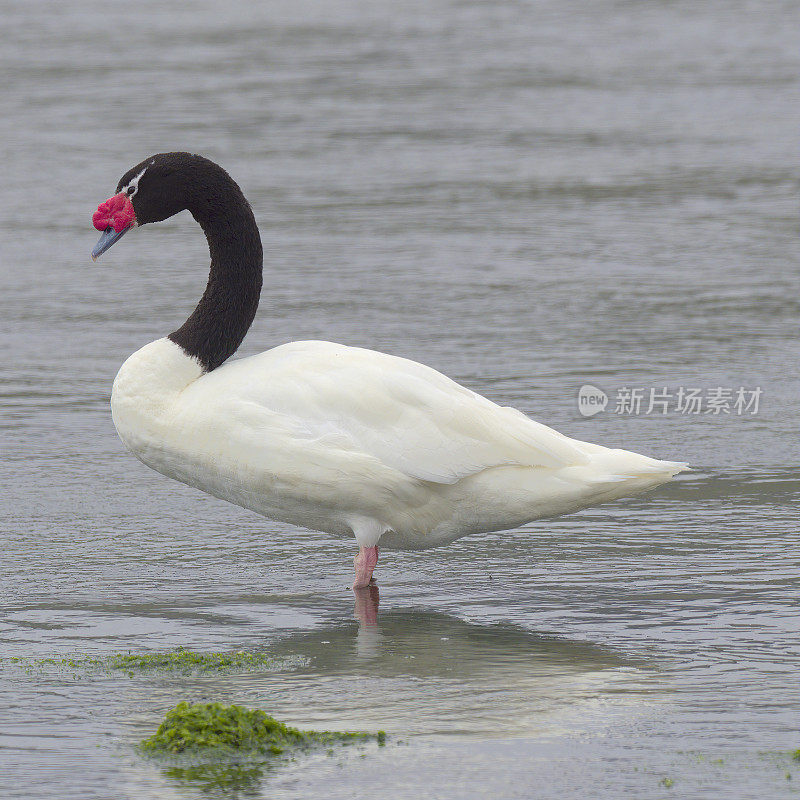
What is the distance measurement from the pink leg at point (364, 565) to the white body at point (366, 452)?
1.9 inches

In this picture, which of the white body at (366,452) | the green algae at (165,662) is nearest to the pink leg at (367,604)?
the white body at (366,452)

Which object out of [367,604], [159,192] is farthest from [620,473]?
[159,192]

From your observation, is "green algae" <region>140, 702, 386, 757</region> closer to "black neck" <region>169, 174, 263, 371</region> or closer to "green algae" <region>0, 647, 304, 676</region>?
"green algae" <region>0, 647, 304, 676</region>

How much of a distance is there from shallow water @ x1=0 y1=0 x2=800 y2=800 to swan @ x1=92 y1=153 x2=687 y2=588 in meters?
0.34

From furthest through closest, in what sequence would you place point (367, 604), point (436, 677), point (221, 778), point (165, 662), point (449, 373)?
point (449, 373) < point (367, 604) < point (165, 662) < point (436, 677) < point (221, 778)

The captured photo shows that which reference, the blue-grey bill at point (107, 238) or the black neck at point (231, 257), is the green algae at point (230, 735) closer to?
the black neck at point (231, 257)

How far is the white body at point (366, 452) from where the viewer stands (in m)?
6.48

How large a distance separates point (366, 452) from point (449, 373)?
10.5 feet

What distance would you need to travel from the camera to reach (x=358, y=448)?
649cm

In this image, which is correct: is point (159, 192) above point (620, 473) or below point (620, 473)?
above

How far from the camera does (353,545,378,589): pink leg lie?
6.61 metres

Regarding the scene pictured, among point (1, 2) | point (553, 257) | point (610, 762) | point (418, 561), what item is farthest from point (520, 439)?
point (1, 2)

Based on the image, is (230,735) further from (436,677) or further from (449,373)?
(449,373)

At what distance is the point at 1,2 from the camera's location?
88.8 ft
